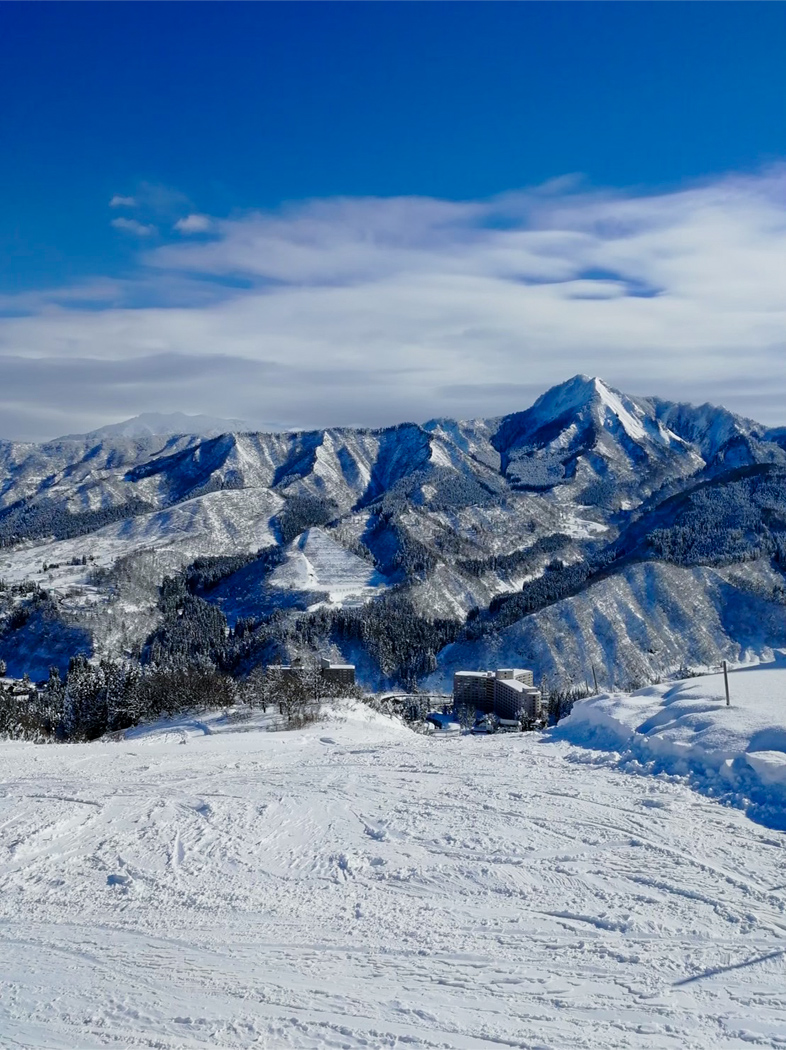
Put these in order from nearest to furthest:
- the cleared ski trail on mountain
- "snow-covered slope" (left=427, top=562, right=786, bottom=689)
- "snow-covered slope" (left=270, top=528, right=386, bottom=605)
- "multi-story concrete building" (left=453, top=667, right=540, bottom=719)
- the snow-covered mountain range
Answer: the cleared ski trail on mountain, "multi-story concrete building" (left=453, top=667, right=540, bottom=719), "snow-covered slope" (left=427, top=562, right=786, bottom=689), the snow-covered mountain range, "snow-covered slope" (left=270, top=528, right=386, bottom=605)

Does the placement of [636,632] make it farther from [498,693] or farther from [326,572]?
[326,572]

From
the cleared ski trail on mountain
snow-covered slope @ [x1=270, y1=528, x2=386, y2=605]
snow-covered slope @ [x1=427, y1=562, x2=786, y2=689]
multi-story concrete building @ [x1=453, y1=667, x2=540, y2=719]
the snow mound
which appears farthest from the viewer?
snow-covered slope @ [x1=270, y1=528, x2=386, y2=605]

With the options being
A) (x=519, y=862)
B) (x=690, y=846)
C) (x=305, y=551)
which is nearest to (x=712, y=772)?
(x=690, y=846)

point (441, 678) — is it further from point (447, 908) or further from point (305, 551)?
point (447, 908)

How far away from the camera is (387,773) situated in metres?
18.0

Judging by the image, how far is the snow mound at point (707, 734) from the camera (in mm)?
14227

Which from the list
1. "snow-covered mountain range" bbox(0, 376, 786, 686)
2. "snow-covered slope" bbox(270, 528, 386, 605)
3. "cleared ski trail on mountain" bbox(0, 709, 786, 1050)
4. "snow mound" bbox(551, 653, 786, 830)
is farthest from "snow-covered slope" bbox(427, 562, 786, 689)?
"cleared ski trail on mountain" bbox(0, 709, 786, 1050)

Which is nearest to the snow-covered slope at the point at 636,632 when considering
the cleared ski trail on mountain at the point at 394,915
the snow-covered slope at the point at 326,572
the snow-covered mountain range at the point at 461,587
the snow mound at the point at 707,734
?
the snow-covered mountain range at the point at 461,587

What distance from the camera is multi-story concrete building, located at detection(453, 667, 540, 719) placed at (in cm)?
6869

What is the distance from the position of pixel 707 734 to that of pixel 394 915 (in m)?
9.56

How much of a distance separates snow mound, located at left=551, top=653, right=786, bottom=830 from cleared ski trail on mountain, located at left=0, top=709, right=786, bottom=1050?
2.56 feet

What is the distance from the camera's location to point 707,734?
657 inches

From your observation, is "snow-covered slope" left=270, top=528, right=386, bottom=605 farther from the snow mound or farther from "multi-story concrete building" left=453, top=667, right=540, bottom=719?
the snow mound

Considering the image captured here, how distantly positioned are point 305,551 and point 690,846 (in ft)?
504
